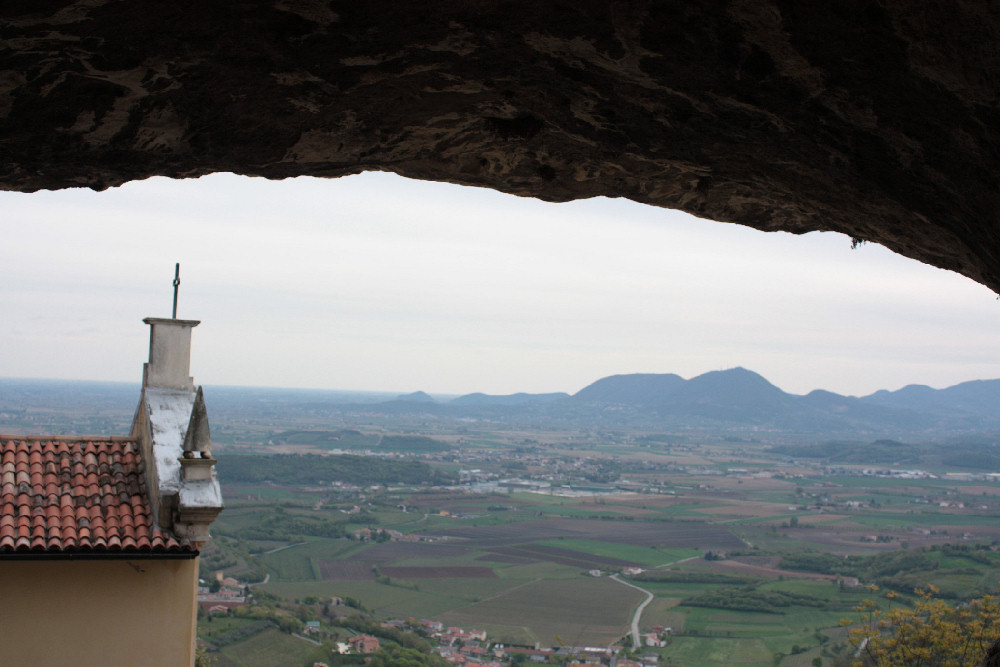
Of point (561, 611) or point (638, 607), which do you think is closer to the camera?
point (561, 611)

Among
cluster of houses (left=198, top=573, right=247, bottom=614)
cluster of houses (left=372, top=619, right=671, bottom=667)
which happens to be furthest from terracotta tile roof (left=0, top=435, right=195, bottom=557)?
cluster of houses (left=198, top=573, right=247, bottom=614)

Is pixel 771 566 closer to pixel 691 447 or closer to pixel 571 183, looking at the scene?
pixel 571 183

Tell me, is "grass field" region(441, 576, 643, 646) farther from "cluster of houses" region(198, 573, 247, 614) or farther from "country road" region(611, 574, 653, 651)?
"cluster of houses" region(198, 573, 247, 614)

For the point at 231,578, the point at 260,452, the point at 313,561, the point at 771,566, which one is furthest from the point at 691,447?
the point at 231,578

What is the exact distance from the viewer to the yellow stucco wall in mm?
8102

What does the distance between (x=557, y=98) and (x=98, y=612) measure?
22.6ft

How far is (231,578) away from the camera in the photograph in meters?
39.8

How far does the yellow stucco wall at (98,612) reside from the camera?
8102mm

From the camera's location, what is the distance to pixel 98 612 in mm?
8289

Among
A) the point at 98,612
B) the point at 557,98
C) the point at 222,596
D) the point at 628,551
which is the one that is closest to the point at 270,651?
the point at 222,596

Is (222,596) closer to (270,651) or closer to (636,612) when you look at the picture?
(270,651)

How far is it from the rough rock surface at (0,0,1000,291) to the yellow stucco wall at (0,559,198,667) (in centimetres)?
510

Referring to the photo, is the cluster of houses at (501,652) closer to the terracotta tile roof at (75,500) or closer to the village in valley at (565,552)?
the village in valley at (565,552)

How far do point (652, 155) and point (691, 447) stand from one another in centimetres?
15700
